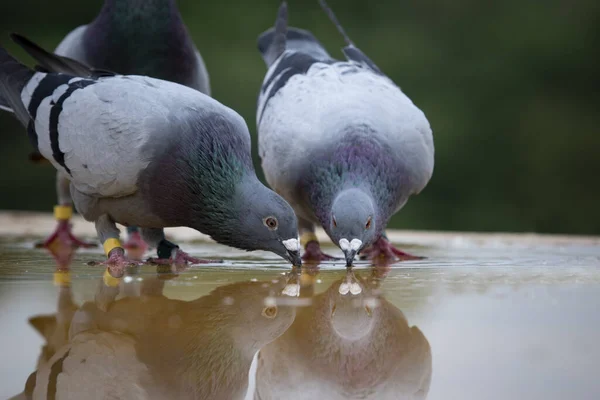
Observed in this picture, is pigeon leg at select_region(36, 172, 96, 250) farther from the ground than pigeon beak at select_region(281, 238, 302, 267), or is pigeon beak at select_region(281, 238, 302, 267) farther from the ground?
pigeon beak at select_region(281, 238, 302, 267)

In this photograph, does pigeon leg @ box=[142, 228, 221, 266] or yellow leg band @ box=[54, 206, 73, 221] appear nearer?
pigeon leg @ box=[142, 228, 221, 266]

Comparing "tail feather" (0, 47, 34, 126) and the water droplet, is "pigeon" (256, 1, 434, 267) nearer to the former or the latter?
the water droplet

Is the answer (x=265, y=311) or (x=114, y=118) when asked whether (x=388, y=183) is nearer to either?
(x=114, y=118)

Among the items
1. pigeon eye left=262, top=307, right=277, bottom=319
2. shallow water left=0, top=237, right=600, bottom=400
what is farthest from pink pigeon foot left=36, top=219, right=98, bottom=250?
pigeon eye left=262, top=307, right=277, bottom=319

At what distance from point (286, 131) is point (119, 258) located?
3.08ft

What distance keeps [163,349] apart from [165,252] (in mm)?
1912

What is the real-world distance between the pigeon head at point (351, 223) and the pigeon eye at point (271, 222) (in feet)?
0.89

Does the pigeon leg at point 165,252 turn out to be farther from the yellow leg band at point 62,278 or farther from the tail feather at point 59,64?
the tail feather at point 59,64

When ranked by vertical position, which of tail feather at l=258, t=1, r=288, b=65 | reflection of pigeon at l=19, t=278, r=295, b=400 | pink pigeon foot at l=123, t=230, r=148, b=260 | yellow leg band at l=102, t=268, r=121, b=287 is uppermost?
tail feather at l=258, t=1, r=288, b=65

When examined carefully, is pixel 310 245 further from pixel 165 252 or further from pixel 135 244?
pixel 135 244

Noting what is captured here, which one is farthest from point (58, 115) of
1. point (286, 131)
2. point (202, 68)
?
point (202, 68)

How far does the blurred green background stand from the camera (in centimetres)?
1050

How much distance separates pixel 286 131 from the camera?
4098 mm

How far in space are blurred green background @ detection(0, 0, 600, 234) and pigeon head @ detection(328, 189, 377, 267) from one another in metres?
6.08
